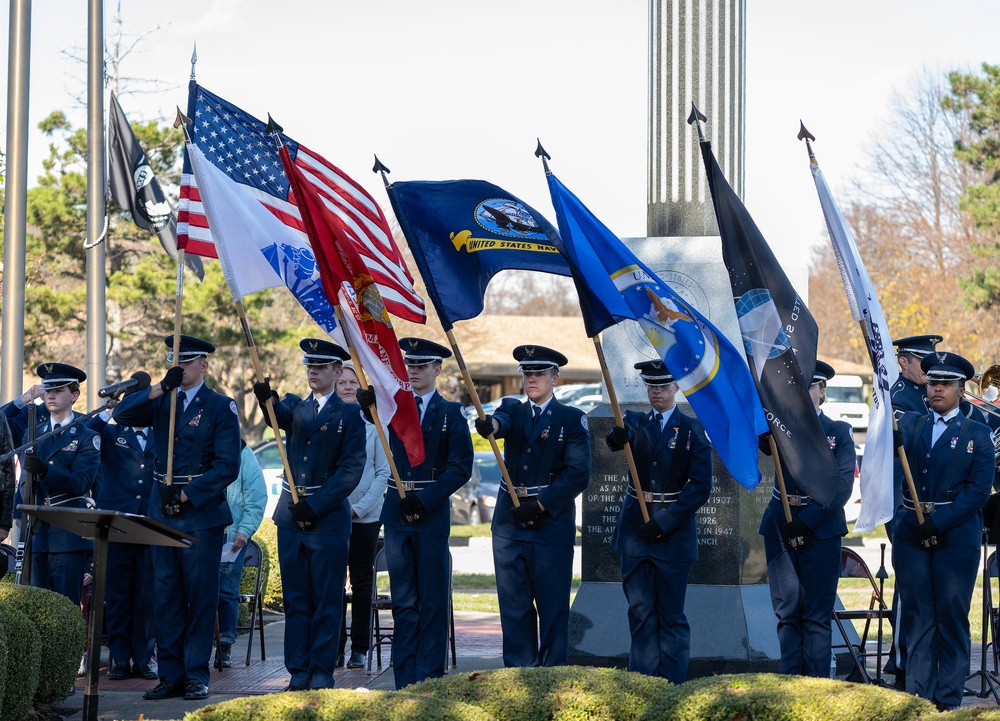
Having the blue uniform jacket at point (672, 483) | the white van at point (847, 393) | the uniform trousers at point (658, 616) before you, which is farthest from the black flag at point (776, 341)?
the white van at point (847, 393)

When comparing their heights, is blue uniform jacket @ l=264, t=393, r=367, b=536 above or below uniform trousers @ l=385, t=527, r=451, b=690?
above

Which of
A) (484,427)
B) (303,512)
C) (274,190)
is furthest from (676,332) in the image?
(274,190)

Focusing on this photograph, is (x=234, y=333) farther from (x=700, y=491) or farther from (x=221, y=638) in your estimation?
(x=700, y=491)

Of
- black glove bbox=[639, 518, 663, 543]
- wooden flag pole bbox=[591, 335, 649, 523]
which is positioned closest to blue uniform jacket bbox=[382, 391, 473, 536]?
wooden flag pole bbox=[591, 335, 649, 523]

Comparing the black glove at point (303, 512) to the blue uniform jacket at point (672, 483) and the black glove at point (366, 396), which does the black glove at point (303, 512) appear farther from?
the blue uniform jacket at point (672, 483)

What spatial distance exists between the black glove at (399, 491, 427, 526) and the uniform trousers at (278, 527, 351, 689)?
1.66 ft

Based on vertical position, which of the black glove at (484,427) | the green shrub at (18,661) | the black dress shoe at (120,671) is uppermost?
the black glove at (484,427)

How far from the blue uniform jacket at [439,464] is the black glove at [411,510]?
1.5 inches

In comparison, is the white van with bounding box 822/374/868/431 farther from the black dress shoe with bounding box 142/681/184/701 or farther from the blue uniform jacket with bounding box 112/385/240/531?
the black dress shoe with bounding box 142/681/184/701

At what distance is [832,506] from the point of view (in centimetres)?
847

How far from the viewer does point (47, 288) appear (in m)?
25.9

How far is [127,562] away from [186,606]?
122 centimetres

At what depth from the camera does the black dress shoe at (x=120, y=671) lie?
976cm

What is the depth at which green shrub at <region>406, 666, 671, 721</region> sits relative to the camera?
5156 millimetres
